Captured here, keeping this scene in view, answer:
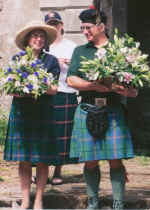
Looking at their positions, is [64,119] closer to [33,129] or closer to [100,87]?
[33,129]

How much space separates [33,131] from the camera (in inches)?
273

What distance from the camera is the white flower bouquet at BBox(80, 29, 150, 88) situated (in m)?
6.47

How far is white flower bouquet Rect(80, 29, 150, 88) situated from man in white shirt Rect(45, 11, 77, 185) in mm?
1402

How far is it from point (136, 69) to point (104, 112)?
47cm

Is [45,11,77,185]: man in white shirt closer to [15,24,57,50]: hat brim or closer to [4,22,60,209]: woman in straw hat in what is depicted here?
[15,24,57,50]: hat brim

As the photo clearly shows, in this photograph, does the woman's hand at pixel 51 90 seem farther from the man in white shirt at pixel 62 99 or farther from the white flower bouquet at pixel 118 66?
the man in white shirt at pixel 62 99

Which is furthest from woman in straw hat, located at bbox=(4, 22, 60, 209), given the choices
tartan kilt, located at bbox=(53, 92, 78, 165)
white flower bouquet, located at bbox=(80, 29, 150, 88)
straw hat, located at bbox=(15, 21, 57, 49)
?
tartan kilt, located at bbox=(53, 92, 78, 165)

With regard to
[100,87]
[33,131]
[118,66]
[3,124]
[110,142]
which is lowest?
[110,142]

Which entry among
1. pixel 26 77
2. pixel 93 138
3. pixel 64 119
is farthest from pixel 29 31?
pixel 64 119

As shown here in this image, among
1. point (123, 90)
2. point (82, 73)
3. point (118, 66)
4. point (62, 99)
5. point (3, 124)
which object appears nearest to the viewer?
point (118, 66)

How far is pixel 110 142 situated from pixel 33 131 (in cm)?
74

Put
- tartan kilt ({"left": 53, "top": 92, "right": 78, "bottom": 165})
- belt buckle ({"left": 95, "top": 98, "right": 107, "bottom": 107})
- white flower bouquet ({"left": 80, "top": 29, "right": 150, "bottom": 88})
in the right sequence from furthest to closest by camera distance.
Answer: tartan kilt ({"left": 53, "top": 92, "right": 78, "bottom": 165}) → belt buckle ({"left": 95, "top": 98, "right": 107, "bottom": 107}) → white flower bouquet ({"left": 80, "top": 29, "right": 150, "bottom": 88})

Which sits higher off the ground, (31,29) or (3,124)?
(31,29)

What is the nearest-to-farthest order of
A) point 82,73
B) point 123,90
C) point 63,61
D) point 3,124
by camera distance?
point 123,90, point 82,73, point 63,61, point 3,124
